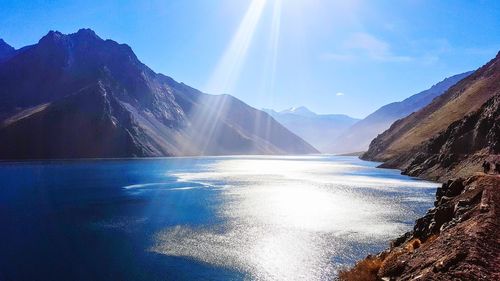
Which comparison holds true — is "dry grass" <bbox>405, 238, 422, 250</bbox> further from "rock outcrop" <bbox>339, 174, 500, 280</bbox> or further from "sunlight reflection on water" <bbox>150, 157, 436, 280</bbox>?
"sunlight reflection on water" <bbox>150, 157, 436, 280</bbox>

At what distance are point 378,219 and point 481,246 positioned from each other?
42.7 metres

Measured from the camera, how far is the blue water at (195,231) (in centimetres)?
3825

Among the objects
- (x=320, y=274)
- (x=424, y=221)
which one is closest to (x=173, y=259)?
(x=320, y=274)

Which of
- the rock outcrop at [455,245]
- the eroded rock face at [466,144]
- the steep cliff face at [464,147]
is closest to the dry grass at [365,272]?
the rock outcrop at [455,245]

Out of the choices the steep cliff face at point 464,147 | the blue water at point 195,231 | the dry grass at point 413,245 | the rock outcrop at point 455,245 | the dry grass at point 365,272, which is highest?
the steep cliff face at point 464,147

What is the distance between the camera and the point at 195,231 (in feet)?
179

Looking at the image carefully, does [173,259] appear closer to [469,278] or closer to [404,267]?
[404,267]

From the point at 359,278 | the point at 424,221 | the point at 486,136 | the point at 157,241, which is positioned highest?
the point at 486,136

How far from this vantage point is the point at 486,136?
11394cm

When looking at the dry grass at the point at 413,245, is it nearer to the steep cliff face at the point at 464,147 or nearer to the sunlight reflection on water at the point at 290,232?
the sunlight reflection on water at the point at 290,232

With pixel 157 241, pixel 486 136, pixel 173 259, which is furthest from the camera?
pixel 486 136

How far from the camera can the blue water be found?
3825cm

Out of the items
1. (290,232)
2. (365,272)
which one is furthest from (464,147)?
(365,272)

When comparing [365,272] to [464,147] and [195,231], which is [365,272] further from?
[464,147]
